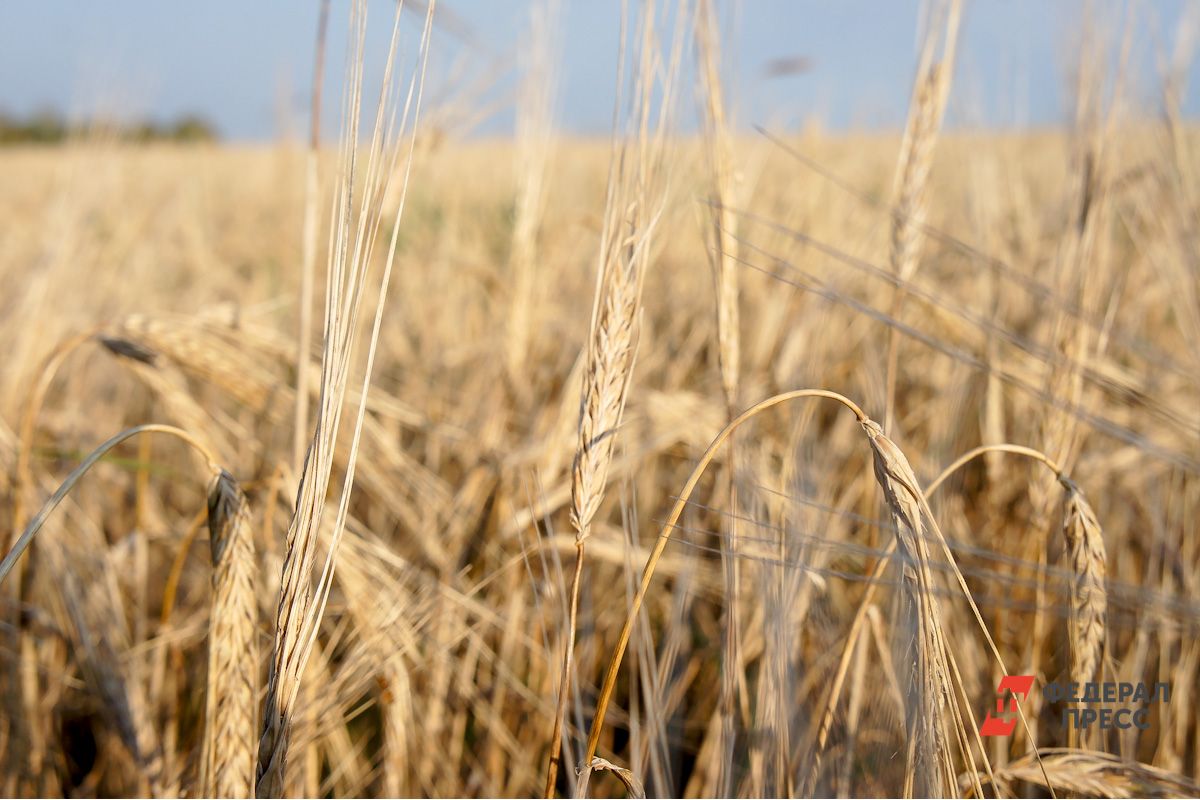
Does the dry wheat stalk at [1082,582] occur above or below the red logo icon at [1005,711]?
above

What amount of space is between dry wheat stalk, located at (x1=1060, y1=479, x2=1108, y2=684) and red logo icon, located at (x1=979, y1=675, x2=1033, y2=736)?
0.23 metres

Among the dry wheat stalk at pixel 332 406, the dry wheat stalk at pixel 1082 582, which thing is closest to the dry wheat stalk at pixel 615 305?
the dry wheat stalk at pixel 332 406

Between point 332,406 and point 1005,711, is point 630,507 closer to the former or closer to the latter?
point 1005,711

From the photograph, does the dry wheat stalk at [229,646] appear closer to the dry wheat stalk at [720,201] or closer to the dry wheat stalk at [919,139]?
the dry wheat stalk at [720,201]

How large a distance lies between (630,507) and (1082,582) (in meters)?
0.64

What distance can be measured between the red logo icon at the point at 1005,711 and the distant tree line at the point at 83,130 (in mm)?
1967

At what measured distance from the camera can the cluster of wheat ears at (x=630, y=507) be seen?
63 centimetres

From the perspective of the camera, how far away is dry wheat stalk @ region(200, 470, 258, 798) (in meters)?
0.62

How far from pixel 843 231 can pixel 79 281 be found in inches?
79.3

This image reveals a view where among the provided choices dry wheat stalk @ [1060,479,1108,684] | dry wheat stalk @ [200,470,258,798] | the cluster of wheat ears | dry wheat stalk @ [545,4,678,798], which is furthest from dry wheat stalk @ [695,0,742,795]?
dry wheat stalk @ [200,470,258,798]

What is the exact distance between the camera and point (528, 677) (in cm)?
131

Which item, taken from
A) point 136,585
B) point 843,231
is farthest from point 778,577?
point 843,231

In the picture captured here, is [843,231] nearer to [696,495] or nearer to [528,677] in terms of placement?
[696,495]

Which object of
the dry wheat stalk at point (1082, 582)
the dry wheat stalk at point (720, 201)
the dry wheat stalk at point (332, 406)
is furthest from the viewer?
the dry wheat stalk at point (720, 201)
